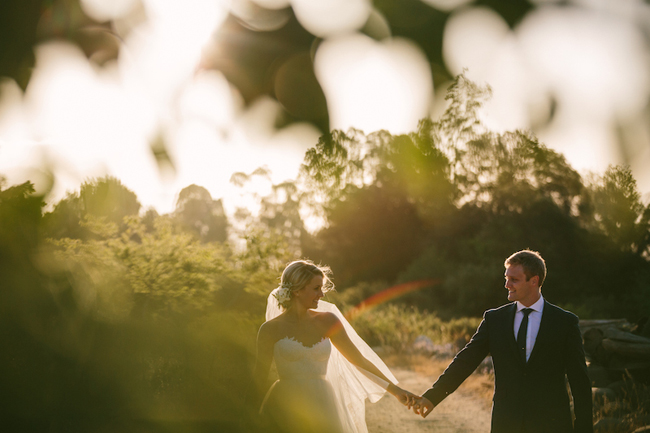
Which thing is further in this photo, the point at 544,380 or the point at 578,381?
the point at 544,380

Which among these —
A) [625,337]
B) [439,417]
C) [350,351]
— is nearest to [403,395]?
[350,351]

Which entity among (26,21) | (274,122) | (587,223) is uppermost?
(587,223)

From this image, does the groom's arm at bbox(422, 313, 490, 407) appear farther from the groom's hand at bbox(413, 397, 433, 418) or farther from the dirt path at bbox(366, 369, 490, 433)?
the dirt path at bbox(366, 369, 490, 433)

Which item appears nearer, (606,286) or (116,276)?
(116,276)

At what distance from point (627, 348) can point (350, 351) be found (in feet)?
23.3

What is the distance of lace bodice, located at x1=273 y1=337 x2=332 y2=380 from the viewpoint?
498 cm

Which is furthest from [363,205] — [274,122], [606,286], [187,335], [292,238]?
[274,122]

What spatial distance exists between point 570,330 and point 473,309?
2473cm

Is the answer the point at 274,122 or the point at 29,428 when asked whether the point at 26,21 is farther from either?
the point at 29,428

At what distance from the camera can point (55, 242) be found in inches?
309

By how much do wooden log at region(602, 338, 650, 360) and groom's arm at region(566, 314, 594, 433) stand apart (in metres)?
6.84

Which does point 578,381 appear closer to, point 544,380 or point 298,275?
point 544,380

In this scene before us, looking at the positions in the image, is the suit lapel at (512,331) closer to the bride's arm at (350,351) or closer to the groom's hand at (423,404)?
the groom's hand at (423,404)

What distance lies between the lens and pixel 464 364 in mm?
4910
